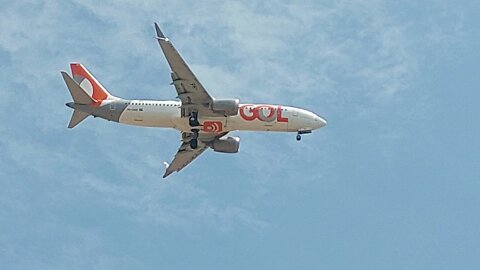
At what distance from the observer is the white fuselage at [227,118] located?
5458 inches

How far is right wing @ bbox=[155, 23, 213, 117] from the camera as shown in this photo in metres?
130

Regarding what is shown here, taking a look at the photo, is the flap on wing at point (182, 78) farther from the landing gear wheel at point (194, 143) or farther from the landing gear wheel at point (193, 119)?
the landing gear wheel at point (194, 143)

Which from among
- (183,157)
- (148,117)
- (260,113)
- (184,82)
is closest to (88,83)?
(148,117)

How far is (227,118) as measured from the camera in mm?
138500

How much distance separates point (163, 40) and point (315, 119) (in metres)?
20.5

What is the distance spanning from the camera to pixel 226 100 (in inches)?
5384

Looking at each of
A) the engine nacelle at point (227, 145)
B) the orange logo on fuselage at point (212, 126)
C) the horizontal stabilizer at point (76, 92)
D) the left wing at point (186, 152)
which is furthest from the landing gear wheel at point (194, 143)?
the horizontal stabilizer at point (76, 92)

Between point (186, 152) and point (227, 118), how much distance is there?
12.2m

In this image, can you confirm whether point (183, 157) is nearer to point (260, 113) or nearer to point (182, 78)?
point (260, 113)

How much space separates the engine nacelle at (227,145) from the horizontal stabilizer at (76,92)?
14927mm

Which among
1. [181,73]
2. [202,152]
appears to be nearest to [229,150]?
[202,152]

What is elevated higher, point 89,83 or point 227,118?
point 89,83

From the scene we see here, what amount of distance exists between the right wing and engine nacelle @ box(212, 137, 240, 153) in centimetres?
896

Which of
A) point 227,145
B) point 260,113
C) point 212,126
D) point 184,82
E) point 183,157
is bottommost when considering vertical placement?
point 183,157
